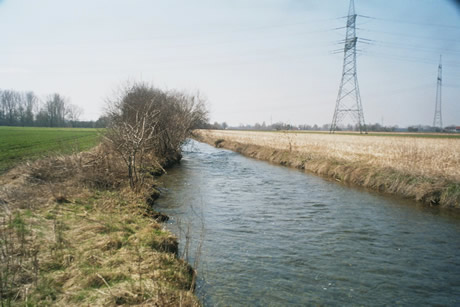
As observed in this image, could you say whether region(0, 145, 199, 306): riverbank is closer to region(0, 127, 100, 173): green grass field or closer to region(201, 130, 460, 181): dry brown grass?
region(0, 127, 100, 173): green grass field

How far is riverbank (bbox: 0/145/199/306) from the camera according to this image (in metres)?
4.66

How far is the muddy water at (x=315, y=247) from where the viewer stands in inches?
241

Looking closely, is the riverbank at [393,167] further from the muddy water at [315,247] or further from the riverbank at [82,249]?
the riverbank at [82,249]

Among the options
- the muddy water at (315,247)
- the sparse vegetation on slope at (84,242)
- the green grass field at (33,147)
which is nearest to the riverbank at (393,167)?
the muddy water at (315,247)

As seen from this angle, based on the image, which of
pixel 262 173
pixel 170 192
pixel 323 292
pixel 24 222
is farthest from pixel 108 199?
pixel 262 173

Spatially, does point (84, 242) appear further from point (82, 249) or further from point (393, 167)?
point (393, 167)

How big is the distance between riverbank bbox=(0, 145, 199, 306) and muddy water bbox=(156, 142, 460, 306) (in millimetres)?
807

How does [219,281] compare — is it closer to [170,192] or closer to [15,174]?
[170,192]

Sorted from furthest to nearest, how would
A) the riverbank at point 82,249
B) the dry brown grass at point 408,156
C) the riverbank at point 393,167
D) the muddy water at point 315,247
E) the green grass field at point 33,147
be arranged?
the green grass field at point 33,147
the dry brown grass at point 408,156
the riverbank at point 393,167
the muddy water at point 315,247
the riverbank at point 82,249

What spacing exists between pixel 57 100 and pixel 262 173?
384 feet

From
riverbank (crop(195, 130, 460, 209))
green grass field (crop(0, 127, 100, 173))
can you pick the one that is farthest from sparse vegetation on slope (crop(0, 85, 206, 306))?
riverbank (crop(195, 130, 460, 209))

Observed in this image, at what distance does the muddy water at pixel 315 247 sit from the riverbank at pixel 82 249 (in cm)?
81

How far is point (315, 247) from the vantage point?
8.55m

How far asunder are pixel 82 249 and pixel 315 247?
5.95 m
